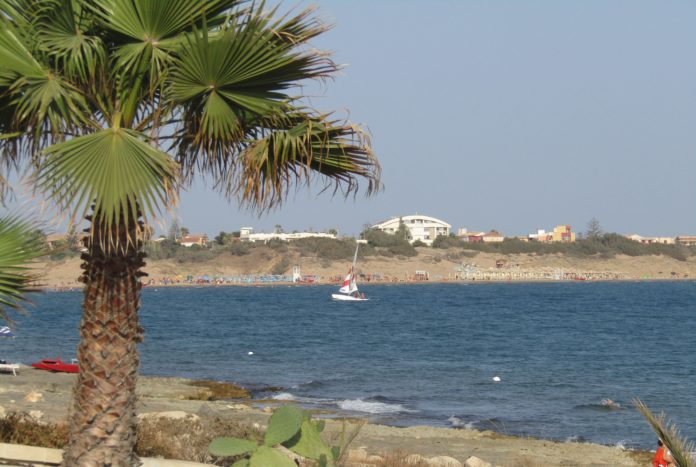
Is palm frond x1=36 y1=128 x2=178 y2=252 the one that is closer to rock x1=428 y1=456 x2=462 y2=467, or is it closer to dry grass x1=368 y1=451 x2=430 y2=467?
dry grass x1=368 y1=451 x2=430 y2=467

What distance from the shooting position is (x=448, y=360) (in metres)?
44.4

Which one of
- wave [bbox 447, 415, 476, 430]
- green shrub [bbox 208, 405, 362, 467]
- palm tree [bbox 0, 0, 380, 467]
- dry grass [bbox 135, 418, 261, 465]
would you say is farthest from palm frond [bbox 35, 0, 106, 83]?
wave [bbox 447, 415, 476, 430]

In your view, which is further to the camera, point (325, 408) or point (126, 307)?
point (325, 408)

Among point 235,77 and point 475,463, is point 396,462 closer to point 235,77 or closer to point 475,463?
point 475,463

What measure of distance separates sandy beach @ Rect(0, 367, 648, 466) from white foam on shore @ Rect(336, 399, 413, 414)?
2.54 m

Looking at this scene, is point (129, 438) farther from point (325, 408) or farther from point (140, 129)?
point (325, 408)

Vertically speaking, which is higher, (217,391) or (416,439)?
(416,439)

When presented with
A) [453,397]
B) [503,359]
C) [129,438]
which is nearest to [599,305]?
[503,359]

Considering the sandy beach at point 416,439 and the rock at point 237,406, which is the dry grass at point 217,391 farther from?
the rock at point 237,406

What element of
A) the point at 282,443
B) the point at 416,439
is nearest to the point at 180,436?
the point at 282,443

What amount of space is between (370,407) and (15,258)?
20746 millimetres

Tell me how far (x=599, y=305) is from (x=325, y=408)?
82.2 metres

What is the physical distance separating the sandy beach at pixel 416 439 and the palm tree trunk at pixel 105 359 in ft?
28.3

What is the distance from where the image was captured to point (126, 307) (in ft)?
24.1
